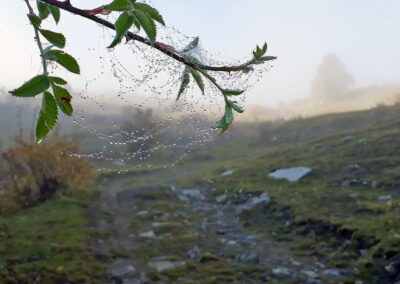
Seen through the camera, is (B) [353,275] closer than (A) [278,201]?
Yes

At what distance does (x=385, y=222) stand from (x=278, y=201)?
11.5 feet

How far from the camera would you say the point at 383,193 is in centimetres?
882

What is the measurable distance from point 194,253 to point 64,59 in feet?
20.8

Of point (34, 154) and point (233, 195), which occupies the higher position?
point (34, 154)

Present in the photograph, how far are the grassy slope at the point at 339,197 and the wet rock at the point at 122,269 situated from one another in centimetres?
294

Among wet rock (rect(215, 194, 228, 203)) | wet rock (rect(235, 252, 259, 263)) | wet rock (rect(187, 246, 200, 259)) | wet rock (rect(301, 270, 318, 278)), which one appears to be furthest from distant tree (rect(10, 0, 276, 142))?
wet rock (rect(215, 194, 228, 203))

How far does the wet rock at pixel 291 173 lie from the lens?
12.2 m

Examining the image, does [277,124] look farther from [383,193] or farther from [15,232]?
[15,232]

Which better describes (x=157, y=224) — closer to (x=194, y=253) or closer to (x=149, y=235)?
(x=149, y=235)

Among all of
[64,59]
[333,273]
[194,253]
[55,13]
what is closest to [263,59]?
[64,59]

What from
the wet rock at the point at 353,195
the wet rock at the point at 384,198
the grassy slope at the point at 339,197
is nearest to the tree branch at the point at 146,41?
the grassy slope at the point at 339,197

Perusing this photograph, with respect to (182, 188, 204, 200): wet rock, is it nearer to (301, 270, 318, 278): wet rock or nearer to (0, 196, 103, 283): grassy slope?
(0, 196, 103, 283): grassy slope

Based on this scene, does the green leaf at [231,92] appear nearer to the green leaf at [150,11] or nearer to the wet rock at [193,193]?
the green leaf at [150,11]

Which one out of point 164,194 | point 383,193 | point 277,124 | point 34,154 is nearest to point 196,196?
point 164,194
